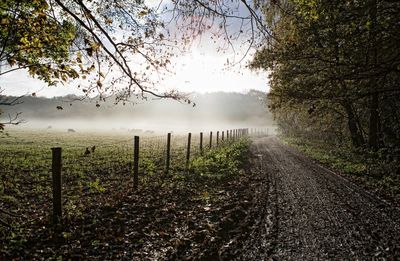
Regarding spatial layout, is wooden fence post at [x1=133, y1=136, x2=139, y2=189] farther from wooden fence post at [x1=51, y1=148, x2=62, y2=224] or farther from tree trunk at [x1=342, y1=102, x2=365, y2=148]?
tree trunk at [x1=342, y1=102, x2=365, y2=148]

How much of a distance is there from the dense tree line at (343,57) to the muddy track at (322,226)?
3.77 m

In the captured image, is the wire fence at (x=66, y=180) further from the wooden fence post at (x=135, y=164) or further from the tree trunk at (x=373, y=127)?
the tree trunk at (x=373, y=127)

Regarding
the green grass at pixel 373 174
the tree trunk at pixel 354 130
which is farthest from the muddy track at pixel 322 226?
the tree trunk at pixel 354 130

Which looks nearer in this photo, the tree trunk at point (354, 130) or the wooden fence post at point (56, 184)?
the wooden fence post at point (56, 184)

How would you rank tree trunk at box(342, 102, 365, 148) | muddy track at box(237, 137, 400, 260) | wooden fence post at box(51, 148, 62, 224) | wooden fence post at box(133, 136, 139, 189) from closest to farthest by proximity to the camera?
muddy track at box(237, 137, 400, 260) < wooden fence post at box(51, 148, 62, 224) < wooden fence post at box(133, 136, 139, 189) < tree trunk at box(342, 102, 365, 148)

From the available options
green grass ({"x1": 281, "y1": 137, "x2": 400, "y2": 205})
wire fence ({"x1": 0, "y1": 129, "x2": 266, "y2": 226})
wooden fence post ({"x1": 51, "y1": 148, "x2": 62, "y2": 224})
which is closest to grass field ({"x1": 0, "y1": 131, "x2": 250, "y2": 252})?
wire fence ({"x1": 0, "y1": 129, "x2": 266, "y2": 226})

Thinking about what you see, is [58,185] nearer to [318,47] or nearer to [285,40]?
[285,40]

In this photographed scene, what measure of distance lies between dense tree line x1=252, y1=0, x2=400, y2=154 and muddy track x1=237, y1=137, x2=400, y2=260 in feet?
12.4

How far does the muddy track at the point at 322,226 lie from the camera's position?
194 inches

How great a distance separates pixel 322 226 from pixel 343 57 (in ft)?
33.6

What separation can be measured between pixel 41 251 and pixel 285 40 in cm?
604

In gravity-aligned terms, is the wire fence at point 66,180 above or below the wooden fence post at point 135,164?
below

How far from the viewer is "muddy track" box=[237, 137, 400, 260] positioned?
4.93m

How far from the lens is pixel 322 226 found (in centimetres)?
613
